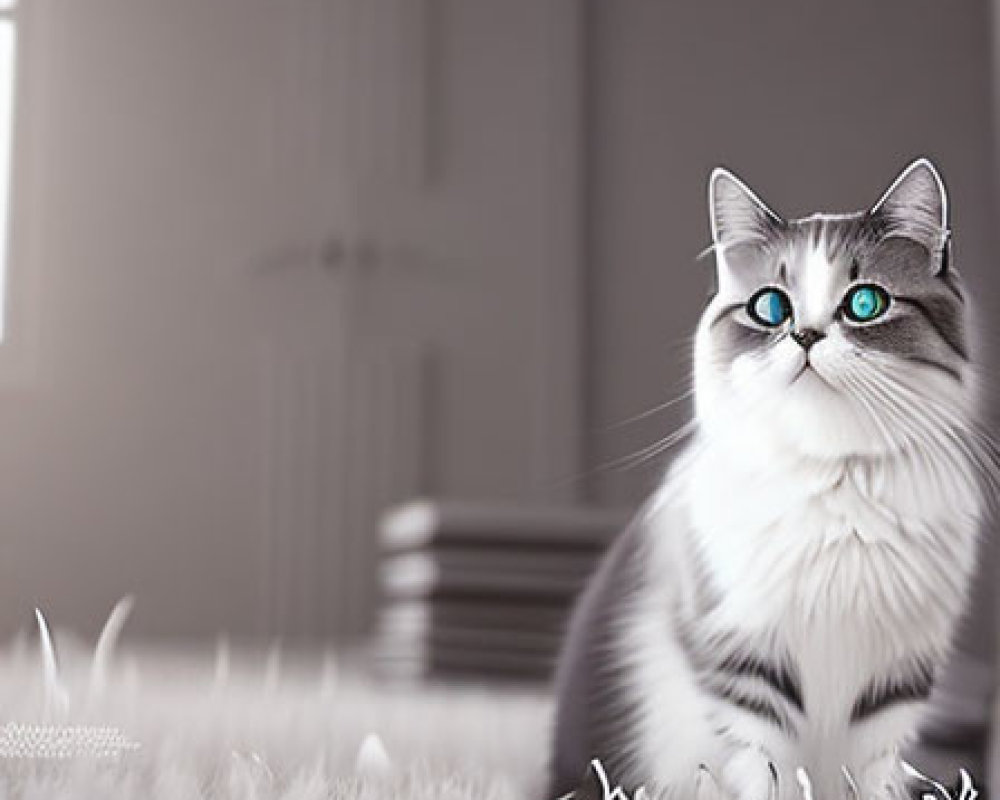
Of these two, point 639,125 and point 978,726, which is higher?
point 639,125

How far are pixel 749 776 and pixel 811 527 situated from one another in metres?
0.10

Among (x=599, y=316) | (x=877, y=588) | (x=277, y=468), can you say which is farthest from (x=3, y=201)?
(x=877, y=588)

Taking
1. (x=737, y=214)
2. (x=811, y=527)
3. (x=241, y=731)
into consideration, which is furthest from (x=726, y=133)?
(x=241, y=731)

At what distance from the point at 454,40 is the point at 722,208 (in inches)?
5.9

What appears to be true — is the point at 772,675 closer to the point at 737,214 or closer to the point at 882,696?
the point at 882,696

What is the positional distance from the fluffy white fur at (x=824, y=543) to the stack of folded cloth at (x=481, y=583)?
69 mm

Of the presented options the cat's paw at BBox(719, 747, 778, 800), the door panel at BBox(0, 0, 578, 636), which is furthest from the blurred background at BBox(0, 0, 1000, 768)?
the cat's paw at BBox(719, 747, 778, 800)

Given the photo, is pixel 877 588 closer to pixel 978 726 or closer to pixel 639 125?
pixel 978 726

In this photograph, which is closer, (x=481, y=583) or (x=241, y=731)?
(x=241, y=731)

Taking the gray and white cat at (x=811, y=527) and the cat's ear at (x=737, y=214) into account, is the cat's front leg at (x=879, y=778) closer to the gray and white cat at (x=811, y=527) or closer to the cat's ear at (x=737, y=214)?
the gray and white cat at (x=811, y=527)

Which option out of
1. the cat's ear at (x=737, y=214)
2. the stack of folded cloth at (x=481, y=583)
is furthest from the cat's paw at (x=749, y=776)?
the cat's ear at (x=737, y=214)

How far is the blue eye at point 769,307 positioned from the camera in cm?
53

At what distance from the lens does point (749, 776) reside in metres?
0.50

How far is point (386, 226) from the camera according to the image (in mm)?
597
